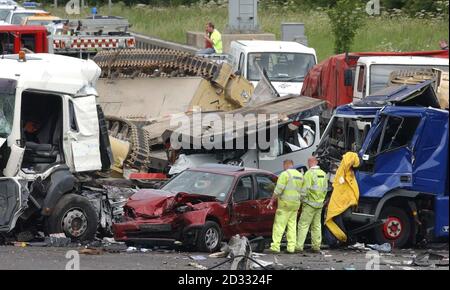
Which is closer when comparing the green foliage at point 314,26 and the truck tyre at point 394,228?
the truck tyre at point 394,228

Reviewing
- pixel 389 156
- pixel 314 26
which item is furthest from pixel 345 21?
pixel 389 156

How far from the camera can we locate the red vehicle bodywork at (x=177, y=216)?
16281 mm

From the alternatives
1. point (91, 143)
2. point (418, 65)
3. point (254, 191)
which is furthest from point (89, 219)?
point (418, 65)

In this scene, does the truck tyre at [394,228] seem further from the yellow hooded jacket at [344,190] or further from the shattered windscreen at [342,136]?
the shattered windscreen at [342,136]

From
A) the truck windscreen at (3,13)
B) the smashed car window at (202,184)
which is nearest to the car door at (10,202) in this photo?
the smashed car window at (202,184)

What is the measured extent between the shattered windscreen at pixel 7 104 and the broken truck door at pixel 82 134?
828mm

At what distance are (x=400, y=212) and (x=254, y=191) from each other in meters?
2.25

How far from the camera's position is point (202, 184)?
17453 mm

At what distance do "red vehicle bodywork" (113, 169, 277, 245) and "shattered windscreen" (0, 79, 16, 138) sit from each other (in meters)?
2.04

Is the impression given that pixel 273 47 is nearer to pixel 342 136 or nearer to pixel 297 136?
pixel 297 136

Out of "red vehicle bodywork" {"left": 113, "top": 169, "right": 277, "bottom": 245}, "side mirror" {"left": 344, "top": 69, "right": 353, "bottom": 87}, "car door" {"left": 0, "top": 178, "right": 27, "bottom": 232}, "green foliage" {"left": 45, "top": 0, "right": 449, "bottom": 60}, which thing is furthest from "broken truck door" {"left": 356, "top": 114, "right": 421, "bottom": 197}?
"green foliage" {"left": 45, "top": 0, "right": 449, "bottom": 60}

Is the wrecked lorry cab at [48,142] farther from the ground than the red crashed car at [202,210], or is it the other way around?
the wrecked lorry cab at [48,142]

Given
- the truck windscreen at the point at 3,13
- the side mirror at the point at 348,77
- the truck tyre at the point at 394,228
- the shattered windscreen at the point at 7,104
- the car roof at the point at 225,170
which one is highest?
the shattered windscreen at the point at 7,104

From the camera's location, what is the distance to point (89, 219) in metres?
16.9
